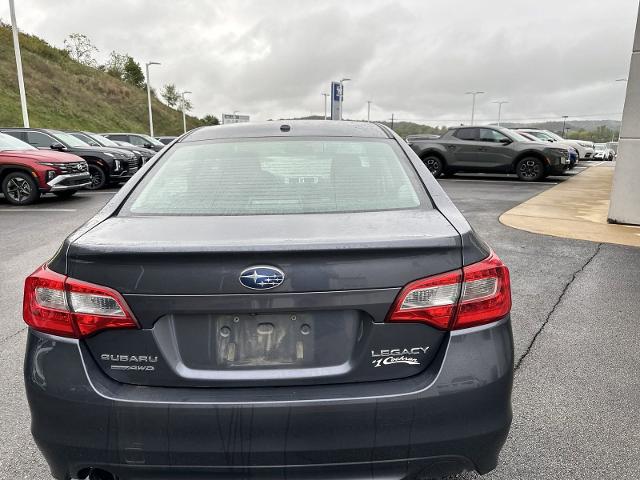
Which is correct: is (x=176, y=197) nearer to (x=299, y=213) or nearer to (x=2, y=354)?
(x=299, y=213)

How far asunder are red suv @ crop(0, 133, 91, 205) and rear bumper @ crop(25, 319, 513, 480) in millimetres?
10491

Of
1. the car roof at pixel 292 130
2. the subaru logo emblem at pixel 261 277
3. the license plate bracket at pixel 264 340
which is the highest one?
the car roof at pixel 292 130

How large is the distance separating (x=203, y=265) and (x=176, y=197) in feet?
2.36

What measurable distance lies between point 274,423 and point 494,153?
1660 cm

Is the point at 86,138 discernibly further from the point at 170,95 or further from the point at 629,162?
the point at 170,95

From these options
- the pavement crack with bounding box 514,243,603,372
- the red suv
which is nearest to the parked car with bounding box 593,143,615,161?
the pavement crack with bounding box 514,243,603,372

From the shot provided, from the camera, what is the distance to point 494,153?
661 inches

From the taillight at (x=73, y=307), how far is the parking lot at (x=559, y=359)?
1053 millimetres

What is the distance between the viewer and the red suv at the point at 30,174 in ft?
35.6

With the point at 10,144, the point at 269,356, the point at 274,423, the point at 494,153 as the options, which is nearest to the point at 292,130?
the point at 269,356

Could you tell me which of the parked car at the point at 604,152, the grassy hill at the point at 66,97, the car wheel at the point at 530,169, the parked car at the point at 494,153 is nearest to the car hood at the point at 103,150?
the parked car at the point at 494,153

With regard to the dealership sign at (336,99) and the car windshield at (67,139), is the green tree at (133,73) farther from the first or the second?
the car windshield at (67,139)

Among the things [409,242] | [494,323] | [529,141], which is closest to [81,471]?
[409,242]

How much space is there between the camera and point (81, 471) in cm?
177
